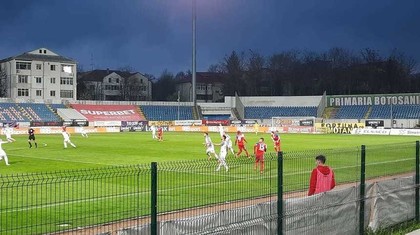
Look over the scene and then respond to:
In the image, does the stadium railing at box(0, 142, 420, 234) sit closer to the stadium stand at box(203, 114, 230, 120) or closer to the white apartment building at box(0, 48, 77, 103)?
the stadium stand at box(203, 114, 230, 120)

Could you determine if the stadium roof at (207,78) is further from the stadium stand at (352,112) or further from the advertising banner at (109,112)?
the stadium stand at (352,112)

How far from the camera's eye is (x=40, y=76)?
107188 millimetres

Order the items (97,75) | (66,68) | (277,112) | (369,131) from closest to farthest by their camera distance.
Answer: (369,131)
(277,112)
(66,68)
(97,75)

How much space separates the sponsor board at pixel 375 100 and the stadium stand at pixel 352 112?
1.02m

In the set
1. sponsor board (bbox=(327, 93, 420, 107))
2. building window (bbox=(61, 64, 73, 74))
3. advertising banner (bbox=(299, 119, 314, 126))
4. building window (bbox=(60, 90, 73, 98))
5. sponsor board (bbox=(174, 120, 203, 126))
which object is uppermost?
building window (bbox=(61, 64, 73, 74))

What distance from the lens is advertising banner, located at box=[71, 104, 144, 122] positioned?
Answer: 317 ft

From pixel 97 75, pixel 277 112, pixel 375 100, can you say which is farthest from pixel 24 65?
pixel 375 100

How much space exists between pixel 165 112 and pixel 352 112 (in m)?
36.5

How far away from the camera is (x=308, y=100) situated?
105625 mm

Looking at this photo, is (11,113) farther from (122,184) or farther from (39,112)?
(122,184)

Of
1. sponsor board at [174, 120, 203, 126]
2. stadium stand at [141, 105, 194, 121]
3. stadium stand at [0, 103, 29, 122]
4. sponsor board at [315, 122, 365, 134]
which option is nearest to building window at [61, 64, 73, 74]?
stadium stand at [141, 105, 194, 121]

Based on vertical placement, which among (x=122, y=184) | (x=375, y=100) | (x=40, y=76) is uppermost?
(x=40, y=76)

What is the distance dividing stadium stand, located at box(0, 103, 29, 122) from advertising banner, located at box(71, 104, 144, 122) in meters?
11.1

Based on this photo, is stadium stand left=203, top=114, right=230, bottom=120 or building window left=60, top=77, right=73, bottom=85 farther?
building window left=60, top=77, right=73, bottom=85
